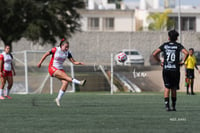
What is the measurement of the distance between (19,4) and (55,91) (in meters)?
23.0

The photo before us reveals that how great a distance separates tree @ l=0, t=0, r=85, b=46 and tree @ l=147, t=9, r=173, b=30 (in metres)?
39.4

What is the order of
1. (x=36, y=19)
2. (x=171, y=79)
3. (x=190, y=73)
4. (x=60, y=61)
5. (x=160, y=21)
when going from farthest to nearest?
(x=160, y=21), (x=36, y=19), (x=190, y=73), (x=60, y=61), (x=171, y=79)

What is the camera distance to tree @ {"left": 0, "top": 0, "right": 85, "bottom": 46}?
51969mm

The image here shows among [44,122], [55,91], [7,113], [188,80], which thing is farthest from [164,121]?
[55,91]

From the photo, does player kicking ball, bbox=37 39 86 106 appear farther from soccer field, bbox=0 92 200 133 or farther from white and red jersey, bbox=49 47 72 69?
soccer field, bbox=0 92 200 133

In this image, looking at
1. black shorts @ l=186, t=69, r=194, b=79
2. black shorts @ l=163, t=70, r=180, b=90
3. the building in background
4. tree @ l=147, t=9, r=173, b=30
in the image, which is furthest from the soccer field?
the building in background

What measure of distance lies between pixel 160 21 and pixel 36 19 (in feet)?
142

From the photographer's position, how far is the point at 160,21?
94750 millimetres

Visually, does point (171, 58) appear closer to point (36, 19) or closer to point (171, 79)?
Answer: point (171, 79)

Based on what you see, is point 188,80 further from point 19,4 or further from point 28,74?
point 19,4

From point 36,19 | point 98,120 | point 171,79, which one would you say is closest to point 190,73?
point 171,79

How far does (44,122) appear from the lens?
12438 millimetres

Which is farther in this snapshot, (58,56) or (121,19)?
(121,19)

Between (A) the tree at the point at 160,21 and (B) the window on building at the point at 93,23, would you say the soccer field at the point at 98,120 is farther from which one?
(B) the window on building at the point at 93,23
